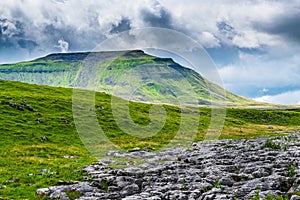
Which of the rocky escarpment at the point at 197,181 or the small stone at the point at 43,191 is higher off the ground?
the rocky escarpment at the point at 197,181

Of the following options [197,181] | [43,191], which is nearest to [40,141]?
[43,191]

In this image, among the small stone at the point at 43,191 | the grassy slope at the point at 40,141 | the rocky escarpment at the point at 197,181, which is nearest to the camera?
the rocky escarpment at the point at 197,181

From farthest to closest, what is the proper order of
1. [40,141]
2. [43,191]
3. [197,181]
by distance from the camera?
[40,141]
[197,181]
[43,191]

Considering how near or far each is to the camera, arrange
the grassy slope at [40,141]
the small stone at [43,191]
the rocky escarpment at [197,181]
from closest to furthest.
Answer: the rocky escarpment at [197,181]
the small stone at [43,191]
the grassy slope at [40,141]

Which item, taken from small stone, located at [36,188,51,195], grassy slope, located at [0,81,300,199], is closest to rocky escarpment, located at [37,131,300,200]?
small stone, located at [36,188,51,195]

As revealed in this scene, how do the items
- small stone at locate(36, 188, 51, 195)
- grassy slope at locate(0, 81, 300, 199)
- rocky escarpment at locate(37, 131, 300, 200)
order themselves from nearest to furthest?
rocky escarpment at locate(37, 131, 300, 200) → small stone at locate(36, 188, 51, 195) → grassy slope at locate(0, 81, 300, 199)

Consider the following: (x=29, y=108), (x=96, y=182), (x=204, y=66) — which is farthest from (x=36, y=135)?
(x=204, y=66)

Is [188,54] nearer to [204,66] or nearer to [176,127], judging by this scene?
[204,66]

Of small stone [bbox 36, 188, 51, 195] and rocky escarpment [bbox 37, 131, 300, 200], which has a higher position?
rocky escarpment [bbox 37, 131, 300, 200]

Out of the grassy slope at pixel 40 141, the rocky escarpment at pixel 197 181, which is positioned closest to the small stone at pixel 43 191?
the rocky escarpment at pixel 197 181

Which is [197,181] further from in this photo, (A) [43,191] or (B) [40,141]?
(B) [40,141]

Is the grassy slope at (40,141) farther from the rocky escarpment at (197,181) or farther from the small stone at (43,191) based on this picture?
the rocky escarpment at (197,181)

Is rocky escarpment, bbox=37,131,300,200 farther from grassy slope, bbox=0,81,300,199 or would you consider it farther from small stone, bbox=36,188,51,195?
grassy slope, bbox=0,81,300,199

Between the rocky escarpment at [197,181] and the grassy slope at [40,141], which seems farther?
the grassy slope at [40,141]
